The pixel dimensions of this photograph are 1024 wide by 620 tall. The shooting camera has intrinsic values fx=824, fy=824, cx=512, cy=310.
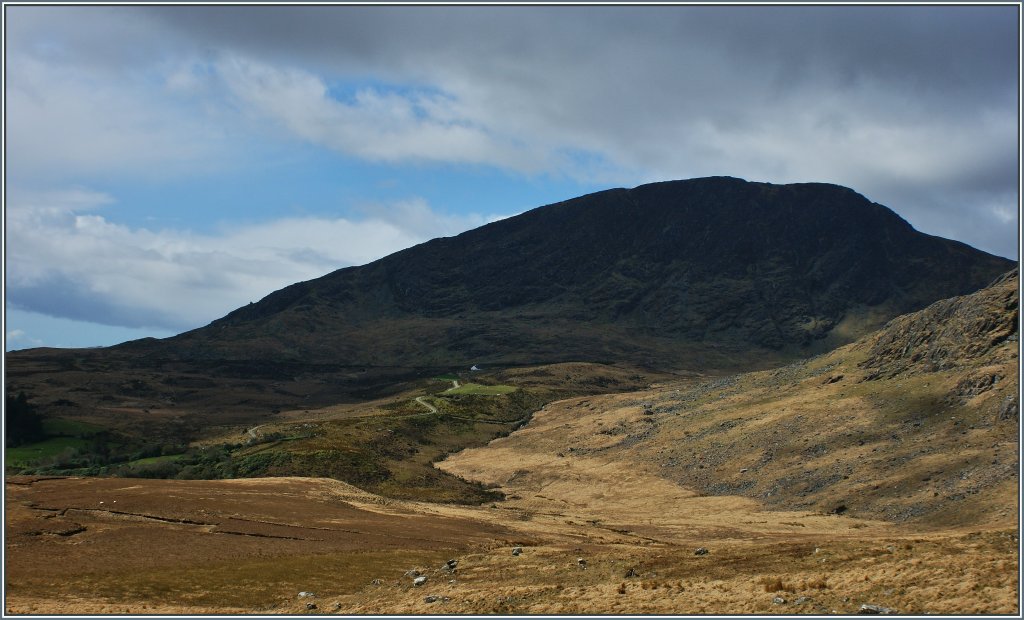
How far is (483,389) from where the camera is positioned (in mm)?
157000

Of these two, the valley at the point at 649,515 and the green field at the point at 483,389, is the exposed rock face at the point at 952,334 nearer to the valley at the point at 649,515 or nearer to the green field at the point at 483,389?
the valley at the point at 649,515

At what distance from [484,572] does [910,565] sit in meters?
17.8

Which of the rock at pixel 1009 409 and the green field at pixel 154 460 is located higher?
the rock at pixel 1009 409

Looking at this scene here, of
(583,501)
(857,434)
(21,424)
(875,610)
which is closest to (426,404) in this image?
(21,424)

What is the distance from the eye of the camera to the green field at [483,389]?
151 metres

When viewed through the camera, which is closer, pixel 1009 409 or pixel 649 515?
pixel 1009 409

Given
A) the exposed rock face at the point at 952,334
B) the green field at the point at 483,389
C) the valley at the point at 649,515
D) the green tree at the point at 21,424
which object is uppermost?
the exposed rock face at the point at 952,334

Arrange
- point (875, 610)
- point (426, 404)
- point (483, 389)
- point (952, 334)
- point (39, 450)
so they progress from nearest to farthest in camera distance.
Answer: point (875, 610) → point (952, 334) → point (39, 450) → point (426, 404) → point (483, 389)

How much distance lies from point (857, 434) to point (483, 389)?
295 ft

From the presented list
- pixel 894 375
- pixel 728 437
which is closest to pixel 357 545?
pixel 728 437

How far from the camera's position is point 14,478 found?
57375 mm

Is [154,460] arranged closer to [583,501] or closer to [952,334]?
[583,501]

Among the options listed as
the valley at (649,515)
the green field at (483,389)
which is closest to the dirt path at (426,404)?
the green field at (483,389)

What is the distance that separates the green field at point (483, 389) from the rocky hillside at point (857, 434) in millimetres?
35931
